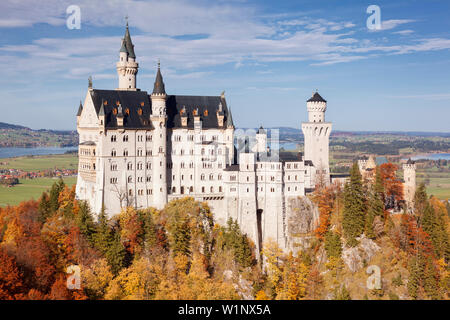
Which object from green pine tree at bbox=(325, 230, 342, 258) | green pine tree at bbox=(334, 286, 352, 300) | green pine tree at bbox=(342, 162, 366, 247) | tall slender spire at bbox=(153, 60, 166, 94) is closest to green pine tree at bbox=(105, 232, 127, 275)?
tall slender spire at bbox=(153, 60, 166, 94)

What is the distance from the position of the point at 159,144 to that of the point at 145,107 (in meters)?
6.03

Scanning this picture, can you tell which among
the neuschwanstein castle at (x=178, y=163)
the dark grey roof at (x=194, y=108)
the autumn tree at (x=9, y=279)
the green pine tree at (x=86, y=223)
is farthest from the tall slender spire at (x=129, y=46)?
the autumn tree at (x=9, y=279)

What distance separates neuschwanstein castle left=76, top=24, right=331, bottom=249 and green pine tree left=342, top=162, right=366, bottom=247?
7.97 m

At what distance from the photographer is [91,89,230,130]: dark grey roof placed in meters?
71.3

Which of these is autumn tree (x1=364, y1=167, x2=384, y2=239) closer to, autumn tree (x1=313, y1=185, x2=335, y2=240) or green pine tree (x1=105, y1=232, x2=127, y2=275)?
autumn tree (x1=313, y1=185, x2=335, y2=240)

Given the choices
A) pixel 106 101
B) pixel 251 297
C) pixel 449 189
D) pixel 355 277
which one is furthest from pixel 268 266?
pixel 449 189

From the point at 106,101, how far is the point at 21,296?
1191 inches

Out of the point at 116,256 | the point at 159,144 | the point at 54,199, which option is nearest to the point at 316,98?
the point at 159,144

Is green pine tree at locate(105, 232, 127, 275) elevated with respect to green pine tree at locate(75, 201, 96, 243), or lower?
lower

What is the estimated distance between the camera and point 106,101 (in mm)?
71438

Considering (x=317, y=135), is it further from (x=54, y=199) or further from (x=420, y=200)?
(x=54, y=199)

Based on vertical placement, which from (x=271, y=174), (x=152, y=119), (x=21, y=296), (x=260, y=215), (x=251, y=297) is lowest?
(x=251, y=297)
